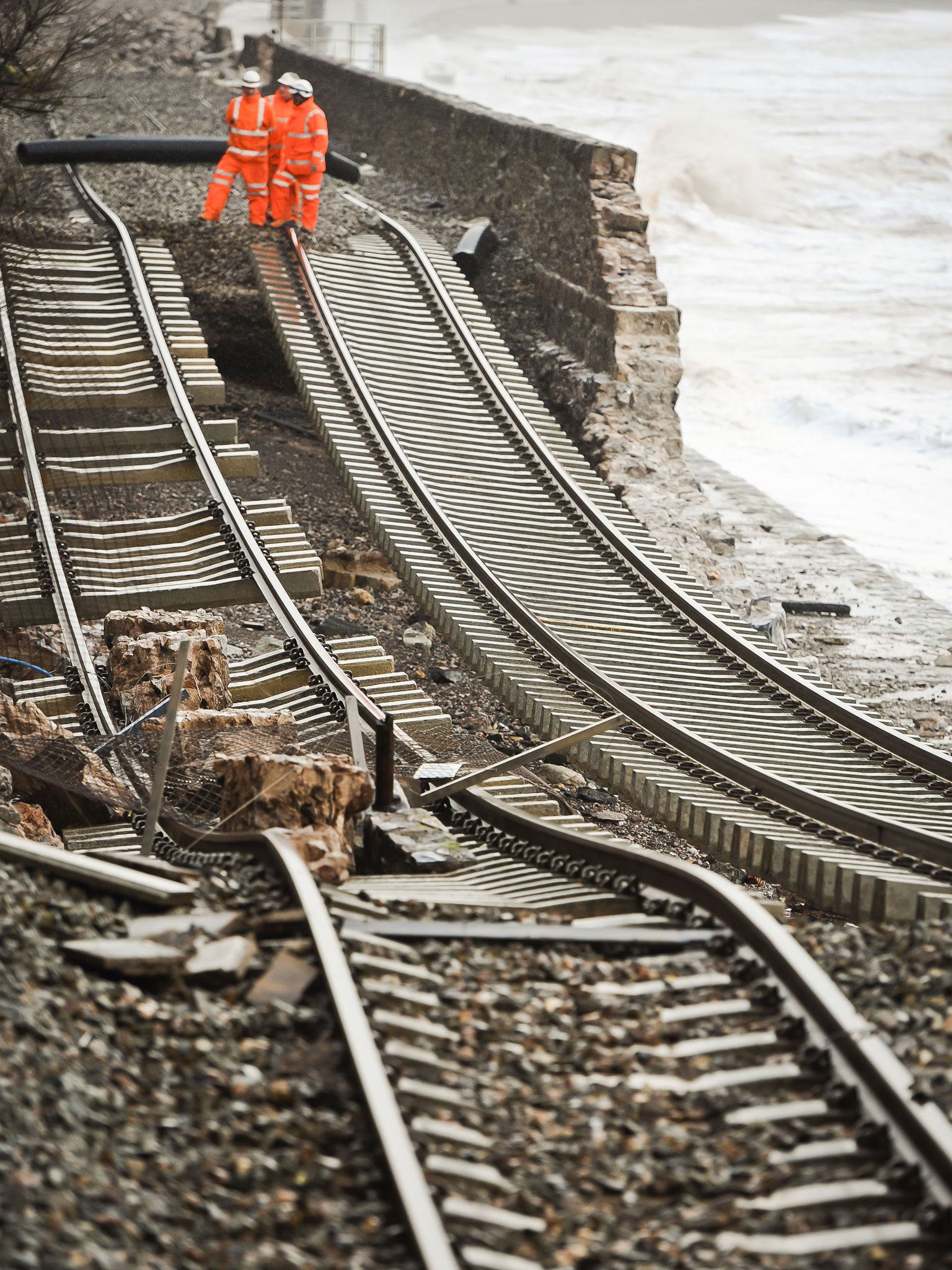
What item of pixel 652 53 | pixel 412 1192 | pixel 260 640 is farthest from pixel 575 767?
pixel 652 53

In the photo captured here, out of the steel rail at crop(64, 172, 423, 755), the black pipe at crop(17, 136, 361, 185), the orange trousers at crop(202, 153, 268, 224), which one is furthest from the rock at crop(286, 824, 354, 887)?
the black pipe at crop(17, 136, 361, 185)

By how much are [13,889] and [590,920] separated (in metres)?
1.83

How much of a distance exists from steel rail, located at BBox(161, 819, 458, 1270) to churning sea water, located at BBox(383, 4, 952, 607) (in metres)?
13.3

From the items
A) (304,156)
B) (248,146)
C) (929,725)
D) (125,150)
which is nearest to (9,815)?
(929,725)

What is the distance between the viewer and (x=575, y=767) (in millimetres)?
9891

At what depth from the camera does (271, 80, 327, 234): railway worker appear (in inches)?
567

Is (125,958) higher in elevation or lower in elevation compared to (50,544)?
higher

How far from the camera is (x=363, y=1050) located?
150 inches

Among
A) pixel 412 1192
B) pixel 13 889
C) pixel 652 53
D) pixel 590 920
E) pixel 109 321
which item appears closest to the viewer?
pixel 412 1192

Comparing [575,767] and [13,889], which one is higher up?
[13,889]

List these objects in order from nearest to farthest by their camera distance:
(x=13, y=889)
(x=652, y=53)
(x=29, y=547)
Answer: (x=13, y=889) → (x=29, y=547) → (x=652, y=53)

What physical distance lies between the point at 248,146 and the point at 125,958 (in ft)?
40.0

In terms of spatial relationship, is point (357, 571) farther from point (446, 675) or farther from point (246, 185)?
point (246, 185)

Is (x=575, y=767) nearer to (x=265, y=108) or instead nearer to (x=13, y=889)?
(x=13, y=889)
